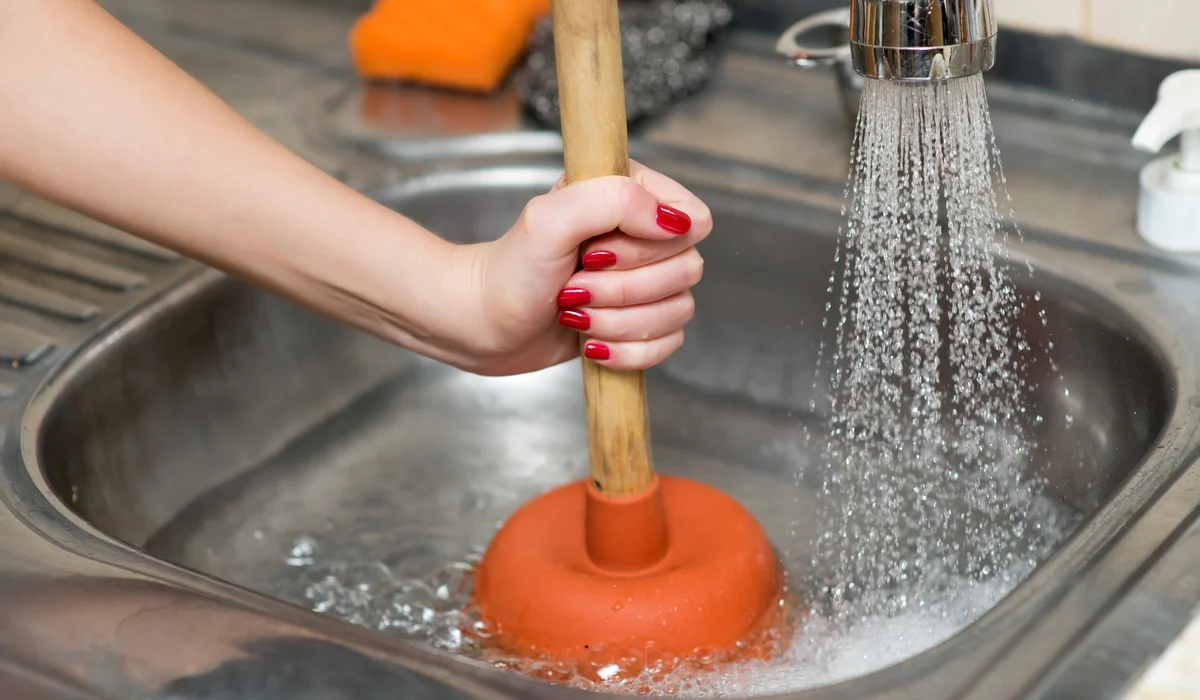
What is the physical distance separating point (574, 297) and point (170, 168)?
0.21m

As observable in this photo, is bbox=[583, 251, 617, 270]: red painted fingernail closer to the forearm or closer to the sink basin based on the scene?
the forearm

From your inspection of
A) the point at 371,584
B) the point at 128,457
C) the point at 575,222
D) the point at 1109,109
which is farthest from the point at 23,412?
the point at 1109,109

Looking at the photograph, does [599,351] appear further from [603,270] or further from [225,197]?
[225,197]

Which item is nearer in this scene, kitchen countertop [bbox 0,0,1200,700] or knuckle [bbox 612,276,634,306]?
knuckle [bbox 612,276,634,306]

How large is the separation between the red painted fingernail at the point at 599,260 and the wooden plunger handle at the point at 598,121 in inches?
1.4

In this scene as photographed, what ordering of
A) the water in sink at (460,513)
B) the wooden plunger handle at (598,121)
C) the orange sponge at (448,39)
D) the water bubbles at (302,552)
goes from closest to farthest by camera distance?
the wooden plunger handle at (598,121), the water in sink at (460,513), the water bubbles at (302,552), the orange sponge at (448,39)

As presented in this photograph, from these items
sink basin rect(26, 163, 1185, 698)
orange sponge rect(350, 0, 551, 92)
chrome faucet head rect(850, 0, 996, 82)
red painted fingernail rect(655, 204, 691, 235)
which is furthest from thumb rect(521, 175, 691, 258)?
orange sponge rect(350, 0, 551, 92)

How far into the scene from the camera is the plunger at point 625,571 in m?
0.63

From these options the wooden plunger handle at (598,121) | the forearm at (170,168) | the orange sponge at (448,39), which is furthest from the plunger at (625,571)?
the orange sponge at (448,39)

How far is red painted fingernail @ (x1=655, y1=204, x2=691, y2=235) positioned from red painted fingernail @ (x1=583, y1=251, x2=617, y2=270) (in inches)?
1.1

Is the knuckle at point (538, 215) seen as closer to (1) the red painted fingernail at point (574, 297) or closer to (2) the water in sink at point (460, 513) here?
(1) the red painted fingernail at point (574, 297)

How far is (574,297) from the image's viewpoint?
0.60m

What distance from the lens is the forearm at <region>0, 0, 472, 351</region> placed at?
630mm

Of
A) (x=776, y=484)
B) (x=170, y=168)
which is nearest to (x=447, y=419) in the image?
(x=776, y=484)
